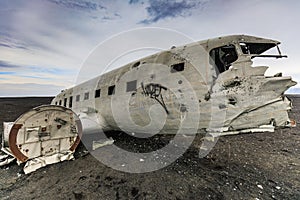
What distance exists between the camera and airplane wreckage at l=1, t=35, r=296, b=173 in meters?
3.51

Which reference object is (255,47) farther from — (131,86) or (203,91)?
(131,86)

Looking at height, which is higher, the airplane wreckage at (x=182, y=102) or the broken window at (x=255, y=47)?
the broken window at (x=255, y=47)

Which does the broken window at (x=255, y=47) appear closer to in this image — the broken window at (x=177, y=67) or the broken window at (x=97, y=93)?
the broken window at (x=177, y=67)

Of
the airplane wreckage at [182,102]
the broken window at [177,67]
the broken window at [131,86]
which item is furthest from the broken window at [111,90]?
the broken window at [177,67]

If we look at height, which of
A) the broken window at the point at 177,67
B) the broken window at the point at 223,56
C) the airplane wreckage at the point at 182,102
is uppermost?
the broken window at the point at 223,56

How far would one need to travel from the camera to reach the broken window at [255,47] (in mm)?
4354

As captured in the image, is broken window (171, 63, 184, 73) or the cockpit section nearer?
the cockpit section

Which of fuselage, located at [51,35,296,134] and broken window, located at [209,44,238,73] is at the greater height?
broken window, located at [209,44,238,73]

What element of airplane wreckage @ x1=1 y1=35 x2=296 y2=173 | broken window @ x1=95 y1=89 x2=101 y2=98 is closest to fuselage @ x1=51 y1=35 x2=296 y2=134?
airplane wreckage @ x1=1 y1=35 x2=296 y2=173

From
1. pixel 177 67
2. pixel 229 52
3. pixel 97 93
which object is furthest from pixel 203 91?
pixel 97 93

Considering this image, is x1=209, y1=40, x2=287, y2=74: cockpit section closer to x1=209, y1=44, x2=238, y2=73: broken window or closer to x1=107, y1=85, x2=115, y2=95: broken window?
x1=209, y1=44, x2=238, y2=73: broken window

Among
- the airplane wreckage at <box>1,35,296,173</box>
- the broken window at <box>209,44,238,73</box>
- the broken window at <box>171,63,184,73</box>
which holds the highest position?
the broken window at <box>209,44,238,73</box>

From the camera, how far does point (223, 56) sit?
Result: 17.1 ft

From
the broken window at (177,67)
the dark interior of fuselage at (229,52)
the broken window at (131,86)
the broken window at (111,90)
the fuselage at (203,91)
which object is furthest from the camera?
the broken window at (111,90)
